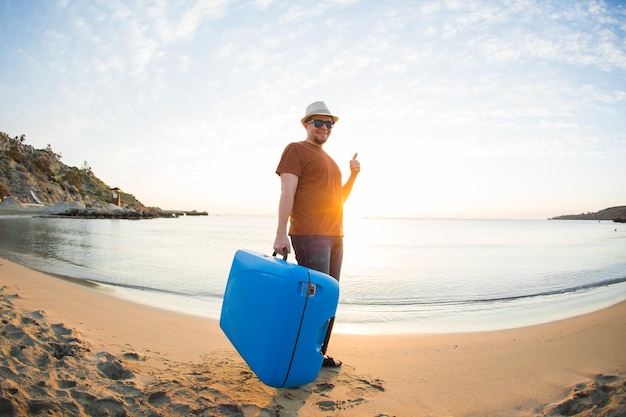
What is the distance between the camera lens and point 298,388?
101 inches

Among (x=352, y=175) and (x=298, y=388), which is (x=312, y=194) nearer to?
(x=352, y=175)

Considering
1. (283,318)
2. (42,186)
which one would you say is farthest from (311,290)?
(42,186)

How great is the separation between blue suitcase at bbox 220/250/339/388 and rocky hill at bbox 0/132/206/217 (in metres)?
59.1

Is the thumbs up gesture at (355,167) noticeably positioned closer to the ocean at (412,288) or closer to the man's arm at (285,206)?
the man's arm at (285,206)

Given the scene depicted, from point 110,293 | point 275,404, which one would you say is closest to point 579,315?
point 275,404

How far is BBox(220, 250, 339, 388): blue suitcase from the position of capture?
2148 mm

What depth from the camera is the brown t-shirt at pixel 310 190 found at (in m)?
2.75

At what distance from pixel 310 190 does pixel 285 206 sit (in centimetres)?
27

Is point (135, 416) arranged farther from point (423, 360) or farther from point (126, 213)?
point (126, 213)

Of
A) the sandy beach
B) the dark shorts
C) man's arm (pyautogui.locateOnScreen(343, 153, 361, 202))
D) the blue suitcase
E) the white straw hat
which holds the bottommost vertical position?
the sandy beach

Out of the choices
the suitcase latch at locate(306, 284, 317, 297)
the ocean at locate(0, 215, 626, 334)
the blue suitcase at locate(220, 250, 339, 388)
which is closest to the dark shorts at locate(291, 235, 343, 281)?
the blue suitcase at locate(220, 250, 339, 388)

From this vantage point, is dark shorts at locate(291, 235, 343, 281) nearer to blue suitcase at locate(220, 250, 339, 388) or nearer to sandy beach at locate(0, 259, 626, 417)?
blue suitcase at locate(220, 250, 339, 388)

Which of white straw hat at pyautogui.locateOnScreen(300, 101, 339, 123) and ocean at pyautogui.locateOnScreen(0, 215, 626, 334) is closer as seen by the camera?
white straw hat at pyautogui.locateOnScreen(300, 101, 339, 123)

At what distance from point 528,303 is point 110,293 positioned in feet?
23.8
